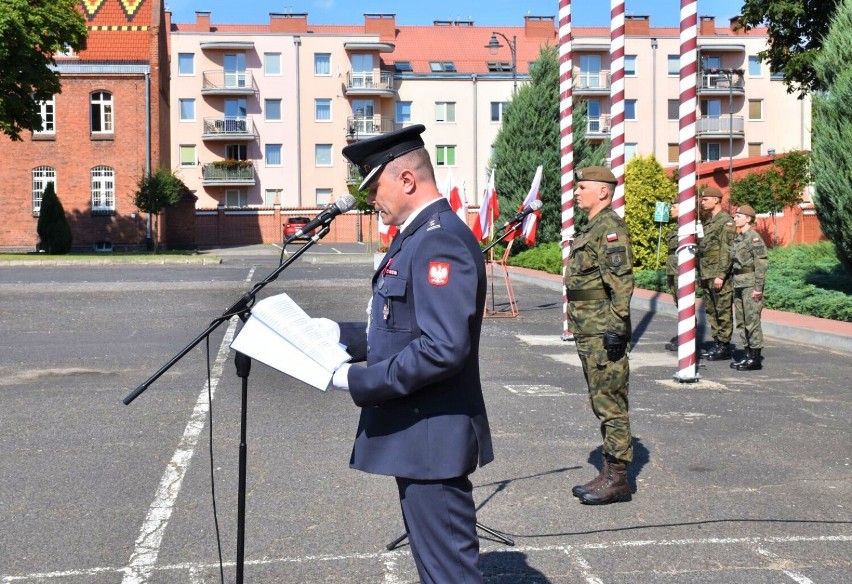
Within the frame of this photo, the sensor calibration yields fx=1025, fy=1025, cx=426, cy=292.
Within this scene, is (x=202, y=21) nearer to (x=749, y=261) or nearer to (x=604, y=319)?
(x=749, y=261)

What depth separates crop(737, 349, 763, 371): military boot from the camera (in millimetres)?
11172

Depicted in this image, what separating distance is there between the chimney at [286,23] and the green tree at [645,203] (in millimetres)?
46934

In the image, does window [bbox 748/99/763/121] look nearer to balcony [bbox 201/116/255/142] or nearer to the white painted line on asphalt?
balcony [bbox 201/116/255/142]

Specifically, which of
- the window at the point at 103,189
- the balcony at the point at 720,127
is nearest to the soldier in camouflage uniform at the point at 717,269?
the window at the point at 103,189

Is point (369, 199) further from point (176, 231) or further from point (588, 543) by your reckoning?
point (176, 231)

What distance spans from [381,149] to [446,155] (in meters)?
68.0

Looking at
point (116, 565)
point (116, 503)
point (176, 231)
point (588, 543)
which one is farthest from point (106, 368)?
point (176, 231)

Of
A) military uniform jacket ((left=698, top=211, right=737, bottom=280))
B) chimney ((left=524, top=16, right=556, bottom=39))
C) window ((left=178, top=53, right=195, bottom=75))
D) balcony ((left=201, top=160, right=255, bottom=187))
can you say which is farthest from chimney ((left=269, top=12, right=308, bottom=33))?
military uniform jacket ((left=698, top=211, right=737, bottom=280))

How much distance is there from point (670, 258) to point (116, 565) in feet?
31.5

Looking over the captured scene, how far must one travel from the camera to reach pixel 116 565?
472 centimetres

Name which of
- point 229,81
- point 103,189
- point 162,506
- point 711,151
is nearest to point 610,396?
point 162,506

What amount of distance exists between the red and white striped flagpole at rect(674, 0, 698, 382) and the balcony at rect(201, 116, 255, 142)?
59282 mm

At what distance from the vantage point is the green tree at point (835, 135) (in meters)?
14.7

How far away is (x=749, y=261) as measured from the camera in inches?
456
